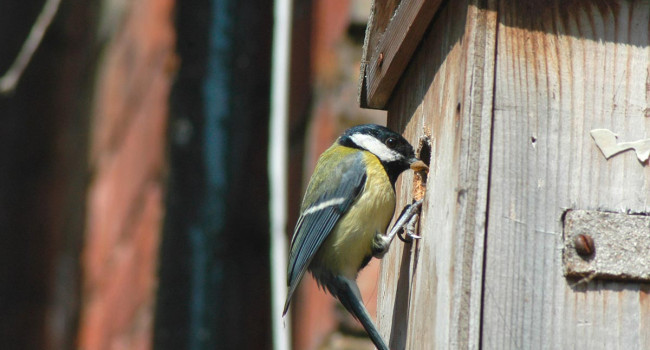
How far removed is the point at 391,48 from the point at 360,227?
446 mm

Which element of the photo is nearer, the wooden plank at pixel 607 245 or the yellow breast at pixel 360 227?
the wooden plank at pixel 607 245

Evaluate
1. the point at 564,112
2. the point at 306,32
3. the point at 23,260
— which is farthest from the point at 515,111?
the point at 23,260

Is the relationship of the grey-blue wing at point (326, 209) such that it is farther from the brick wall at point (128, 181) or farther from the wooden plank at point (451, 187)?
A: the brick wall at point (128, 181)

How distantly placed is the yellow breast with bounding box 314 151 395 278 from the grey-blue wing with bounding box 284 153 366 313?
0.9 inches

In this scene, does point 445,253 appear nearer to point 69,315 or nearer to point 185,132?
point 185,132

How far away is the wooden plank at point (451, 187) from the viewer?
1.50 metres

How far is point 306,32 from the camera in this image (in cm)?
336

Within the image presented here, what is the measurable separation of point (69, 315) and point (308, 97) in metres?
1.71

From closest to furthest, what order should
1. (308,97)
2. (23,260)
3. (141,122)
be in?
(308,97) → (141,122) → (23,260)

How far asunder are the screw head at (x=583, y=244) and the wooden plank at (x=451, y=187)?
6.3 inches

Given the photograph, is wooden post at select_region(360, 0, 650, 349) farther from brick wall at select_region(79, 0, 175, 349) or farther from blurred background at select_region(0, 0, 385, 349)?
brick wall at select_region(79, 0, 175, 349)

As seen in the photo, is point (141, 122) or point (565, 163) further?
point (141, 122)

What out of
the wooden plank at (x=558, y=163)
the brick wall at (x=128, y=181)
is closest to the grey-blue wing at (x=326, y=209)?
the wooden plank at (x=558, y=163)

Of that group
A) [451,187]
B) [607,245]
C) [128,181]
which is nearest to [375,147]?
[451,187]
